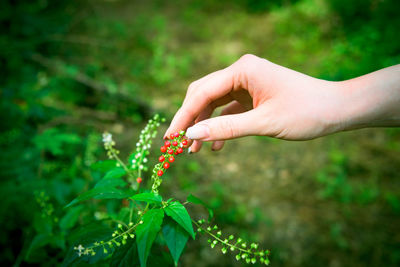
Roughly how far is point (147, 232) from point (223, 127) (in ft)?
2.46

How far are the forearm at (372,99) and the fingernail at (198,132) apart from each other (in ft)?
2.85

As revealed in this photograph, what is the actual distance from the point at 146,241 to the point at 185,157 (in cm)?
341

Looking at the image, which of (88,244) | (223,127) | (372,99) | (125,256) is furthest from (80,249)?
(372,99)

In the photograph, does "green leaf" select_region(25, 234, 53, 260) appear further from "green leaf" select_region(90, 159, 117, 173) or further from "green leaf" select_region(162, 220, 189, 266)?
"green leaf" select_region(162, 220, 189, 266)

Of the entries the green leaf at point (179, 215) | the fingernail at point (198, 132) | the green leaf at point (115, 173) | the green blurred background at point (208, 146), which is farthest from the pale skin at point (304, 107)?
the green blurred background at point (208, 146)

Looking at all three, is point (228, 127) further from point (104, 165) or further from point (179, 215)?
point (104, 165)

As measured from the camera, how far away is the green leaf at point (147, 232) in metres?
0.99

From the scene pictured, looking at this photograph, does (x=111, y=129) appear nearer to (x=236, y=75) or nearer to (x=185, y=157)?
(x=185, y=157)

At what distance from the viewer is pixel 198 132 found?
1489mm

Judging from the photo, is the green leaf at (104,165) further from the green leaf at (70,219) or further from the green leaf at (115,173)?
the green leaf at (70,219)

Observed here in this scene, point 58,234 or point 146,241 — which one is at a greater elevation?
point 146,241

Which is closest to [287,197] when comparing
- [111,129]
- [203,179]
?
[203,179]

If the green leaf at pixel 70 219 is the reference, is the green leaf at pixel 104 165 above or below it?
above

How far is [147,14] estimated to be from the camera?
855 cm
